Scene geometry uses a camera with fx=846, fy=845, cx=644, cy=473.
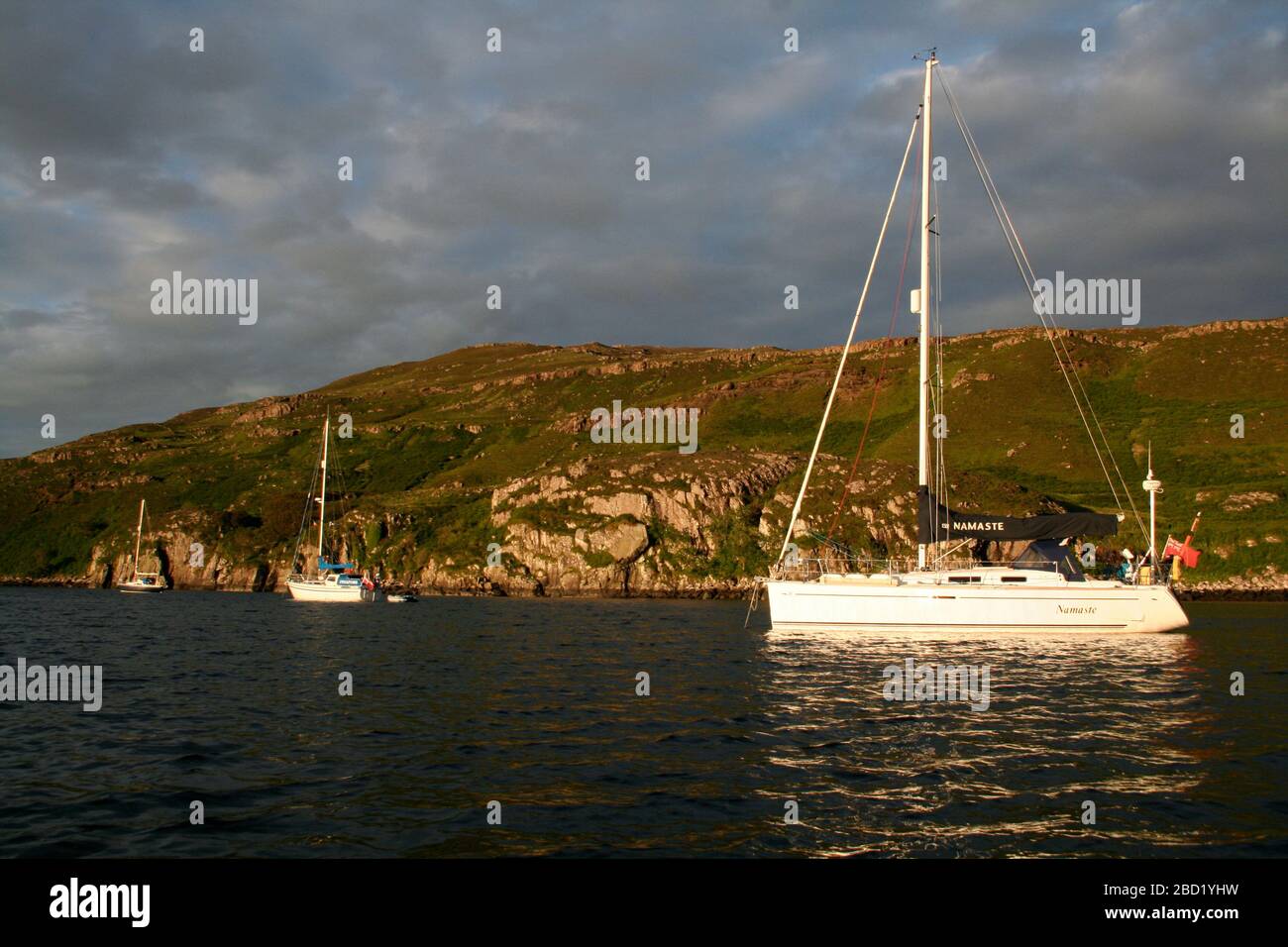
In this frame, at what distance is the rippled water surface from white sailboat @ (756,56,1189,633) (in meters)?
4.71

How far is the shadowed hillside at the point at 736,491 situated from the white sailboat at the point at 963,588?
194ft

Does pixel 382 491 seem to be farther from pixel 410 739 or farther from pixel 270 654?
pixel 410 739

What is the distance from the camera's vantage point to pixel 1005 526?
4738cm

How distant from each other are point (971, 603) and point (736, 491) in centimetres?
8033

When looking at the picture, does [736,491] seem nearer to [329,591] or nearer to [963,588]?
Answer: [329,591]

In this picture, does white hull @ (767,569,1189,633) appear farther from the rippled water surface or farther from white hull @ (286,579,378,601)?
white hull @ (286,579,378,601)

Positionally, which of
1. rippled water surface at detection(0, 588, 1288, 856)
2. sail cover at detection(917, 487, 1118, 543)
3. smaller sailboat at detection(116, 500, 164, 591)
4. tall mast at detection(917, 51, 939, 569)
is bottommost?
smaller sailboat at detection(116, 500, 164, 591)

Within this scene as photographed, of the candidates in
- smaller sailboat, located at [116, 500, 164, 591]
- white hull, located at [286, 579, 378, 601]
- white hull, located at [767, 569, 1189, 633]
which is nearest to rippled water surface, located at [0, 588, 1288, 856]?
white hull, located at [767, 569, 1189, 633]

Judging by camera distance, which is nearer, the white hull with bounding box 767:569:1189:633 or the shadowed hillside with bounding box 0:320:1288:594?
the white hull with bounding box 767:569:1189:633

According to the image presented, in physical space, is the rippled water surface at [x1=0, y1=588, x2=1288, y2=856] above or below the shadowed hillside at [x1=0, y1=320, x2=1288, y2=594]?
below

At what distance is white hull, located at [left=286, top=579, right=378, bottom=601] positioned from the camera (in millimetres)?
98062

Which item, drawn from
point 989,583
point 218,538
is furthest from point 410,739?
point 218,538

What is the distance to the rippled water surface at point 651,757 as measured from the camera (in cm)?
1414

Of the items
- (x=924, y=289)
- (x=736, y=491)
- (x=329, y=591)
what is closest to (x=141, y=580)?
(x=329, y=591)
